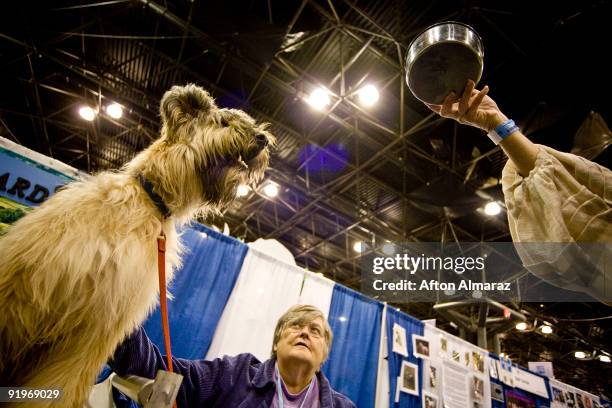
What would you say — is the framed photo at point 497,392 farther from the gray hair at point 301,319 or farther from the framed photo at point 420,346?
the gray hair at point 301,319

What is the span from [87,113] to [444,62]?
8.07 metres

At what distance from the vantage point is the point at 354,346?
160 inches

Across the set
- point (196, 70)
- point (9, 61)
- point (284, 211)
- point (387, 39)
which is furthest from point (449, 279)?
point (9, 61)

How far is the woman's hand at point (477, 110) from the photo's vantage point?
3.48 ft

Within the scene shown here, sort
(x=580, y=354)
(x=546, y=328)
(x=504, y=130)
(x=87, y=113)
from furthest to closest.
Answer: (x=580, y=354) < (x=546, y=328) < (x=87, y=113) < (x=504, y=130)

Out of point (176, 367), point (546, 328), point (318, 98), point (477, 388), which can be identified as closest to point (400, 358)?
point (477, 388)

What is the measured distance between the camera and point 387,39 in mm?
4969

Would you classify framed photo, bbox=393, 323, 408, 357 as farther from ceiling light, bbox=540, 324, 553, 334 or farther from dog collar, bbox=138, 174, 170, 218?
ceiling light, bbox=540, 324, 553, 334

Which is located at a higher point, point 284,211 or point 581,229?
point 284,211

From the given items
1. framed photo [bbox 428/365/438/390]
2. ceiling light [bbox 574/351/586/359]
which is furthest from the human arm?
ceiling light [bbox 574/351/586/359]

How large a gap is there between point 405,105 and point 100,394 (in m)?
6.15

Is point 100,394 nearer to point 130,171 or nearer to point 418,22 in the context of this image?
point 130,171

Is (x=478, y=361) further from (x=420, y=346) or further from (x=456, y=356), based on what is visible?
(x=420, y=346)

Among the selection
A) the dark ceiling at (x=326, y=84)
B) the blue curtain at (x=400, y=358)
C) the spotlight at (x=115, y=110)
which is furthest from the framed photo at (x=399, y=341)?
the spotlight at (x=115, y=110)
